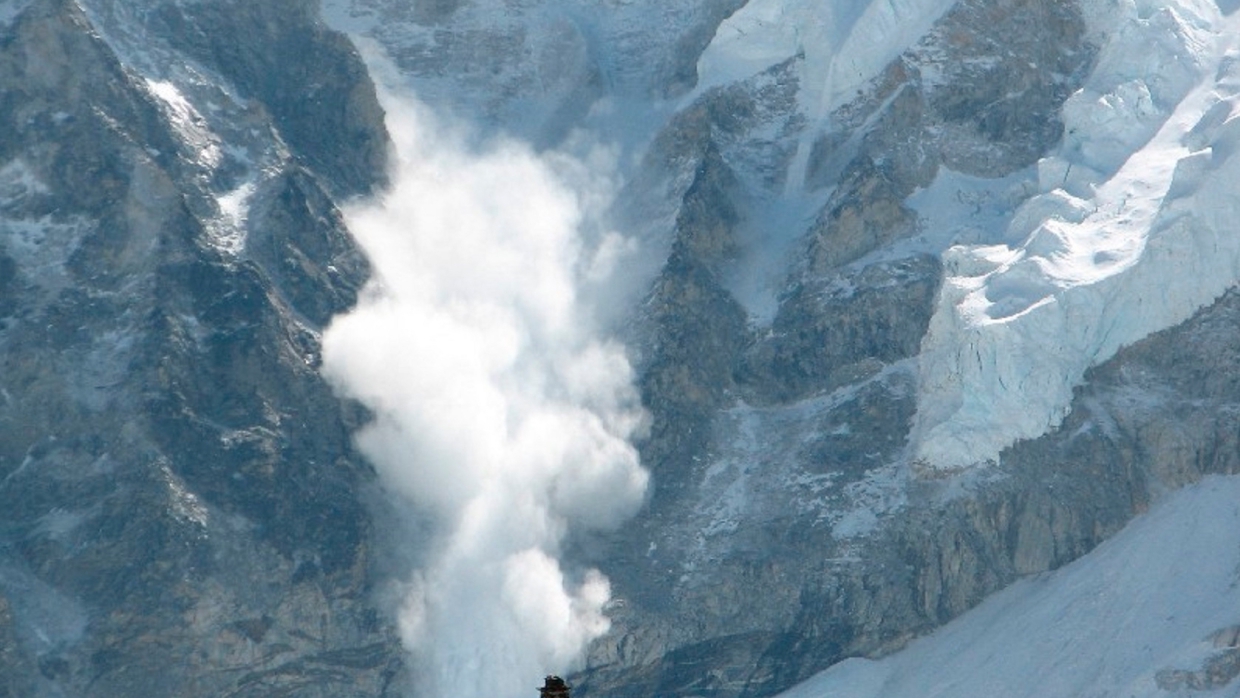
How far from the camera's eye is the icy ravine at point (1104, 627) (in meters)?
155

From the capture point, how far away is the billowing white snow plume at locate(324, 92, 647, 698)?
16562 cm

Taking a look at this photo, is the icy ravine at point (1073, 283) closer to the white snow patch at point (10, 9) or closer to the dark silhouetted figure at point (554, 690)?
the white snow patch at point (10, 9)

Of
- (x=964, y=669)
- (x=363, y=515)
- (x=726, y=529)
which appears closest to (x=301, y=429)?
(x=363, y=515)

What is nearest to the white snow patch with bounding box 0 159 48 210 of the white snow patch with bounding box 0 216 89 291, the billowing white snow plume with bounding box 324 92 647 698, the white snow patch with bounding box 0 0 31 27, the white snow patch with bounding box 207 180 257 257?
the white snow patch with bounding box 0 216 89 291

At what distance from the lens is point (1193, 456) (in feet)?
536

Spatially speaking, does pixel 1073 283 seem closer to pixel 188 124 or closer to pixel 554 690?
pixel 188 124

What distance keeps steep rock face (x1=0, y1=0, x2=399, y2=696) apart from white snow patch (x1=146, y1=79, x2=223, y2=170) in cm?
14

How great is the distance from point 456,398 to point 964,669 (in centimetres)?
2771

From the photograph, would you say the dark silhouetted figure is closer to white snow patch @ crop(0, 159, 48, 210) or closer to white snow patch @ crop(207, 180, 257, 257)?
white snow patch @ crop(207, 180, 257, 257)

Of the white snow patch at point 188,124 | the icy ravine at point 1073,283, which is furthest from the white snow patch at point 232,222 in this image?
the icy ravine at point 1073,283

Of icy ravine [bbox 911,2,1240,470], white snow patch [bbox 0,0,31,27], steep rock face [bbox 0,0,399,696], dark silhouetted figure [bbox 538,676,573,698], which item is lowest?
dark silhouetted figure [bbox 538,676,573,698]

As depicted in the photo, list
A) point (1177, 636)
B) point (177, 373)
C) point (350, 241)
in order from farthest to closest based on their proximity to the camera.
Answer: point (350, 241), point (177, 373), point (1177, 636)

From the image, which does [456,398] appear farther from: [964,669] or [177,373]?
[964,669]

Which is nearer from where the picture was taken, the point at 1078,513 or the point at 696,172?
the point at 1078,513
